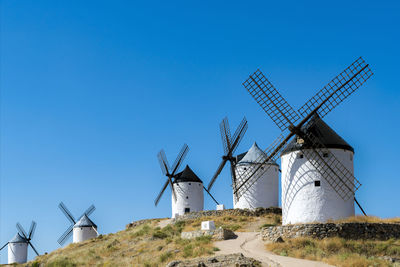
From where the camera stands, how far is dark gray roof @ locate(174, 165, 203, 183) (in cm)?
4088

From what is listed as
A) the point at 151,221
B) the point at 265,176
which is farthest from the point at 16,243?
the point at 265,176

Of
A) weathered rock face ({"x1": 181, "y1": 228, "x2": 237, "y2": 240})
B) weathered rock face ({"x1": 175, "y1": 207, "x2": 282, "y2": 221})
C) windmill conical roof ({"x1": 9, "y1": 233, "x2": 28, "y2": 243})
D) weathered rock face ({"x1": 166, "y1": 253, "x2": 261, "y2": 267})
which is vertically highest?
windmill conical roof ({"x1": 9, "y1": 233, "x2": 28, "y2": 243})

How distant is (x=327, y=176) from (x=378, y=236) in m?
3.61

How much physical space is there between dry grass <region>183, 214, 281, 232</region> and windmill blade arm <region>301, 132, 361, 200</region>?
628cm

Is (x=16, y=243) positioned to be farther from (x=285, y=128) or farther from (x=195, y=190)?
(x=285, y=128)

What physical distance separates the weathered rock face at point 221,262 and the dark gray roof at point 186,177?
72.4ft

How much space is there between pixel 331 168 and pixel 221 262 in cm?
902

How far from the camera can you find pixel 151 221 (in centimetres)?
3900

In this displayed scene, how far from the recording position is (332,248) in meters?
20.4

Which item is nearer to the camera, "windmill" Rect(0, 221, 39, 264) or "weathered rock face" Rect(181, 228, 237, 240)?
"weathered rock face" Rect(181, 228, 237, 240)

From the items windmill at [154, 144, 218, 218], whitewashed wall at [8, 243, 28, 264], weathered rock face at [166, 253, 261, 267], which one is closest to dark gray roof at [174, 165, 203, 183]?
windmill at [154, 144, 218, 218]

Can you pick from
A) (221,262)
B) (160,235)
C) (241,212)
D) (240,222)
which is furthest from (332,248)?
(241,212)

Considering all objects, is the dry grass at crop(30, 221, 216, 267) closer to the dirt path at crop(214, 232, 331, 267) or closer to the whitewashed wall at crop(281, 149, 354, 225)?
the dirt path at crop(214, 232, 331, 267)

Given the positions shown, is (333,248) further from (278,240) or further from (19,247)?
(19,247)
